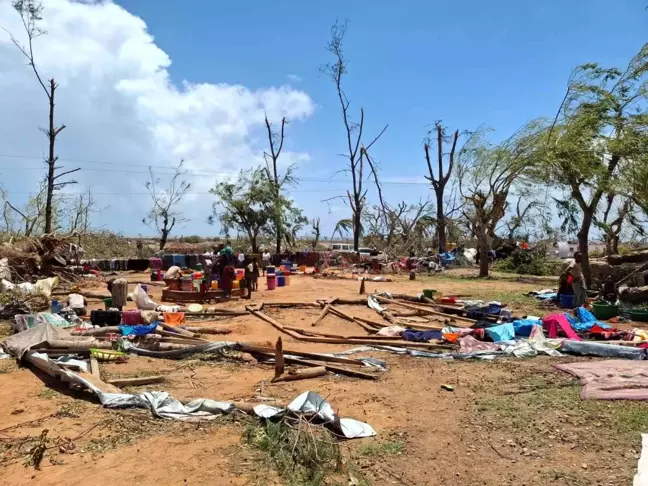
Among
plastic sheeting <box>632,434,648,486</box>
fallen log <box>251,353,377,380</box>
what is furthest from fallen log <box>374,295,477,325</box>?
plastic sheeting <box>632,434,648,486</box>

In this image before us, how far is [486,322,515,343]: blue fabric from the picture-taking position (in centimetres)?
881

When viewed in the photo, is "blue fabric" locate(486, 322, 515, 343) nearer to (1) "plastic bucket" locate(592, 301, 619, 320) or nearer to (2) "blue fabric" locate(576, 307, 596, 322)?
(2) "blue fabric" locate(576, 307, 596, 322)

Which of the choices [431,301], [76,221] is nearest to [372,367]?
[431,301]

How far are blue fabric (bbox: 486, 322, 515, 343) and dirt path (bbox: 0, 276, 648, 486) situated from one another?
3.82 feet

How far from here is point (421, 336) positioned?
9039 millimetres

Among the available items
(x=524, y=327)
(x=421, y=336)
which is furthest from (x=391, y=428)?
(x=524, y=327)

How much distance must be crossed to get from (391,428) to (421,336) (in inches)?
161

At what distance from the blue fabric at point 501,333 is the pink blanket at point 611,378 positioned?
5.19 ft

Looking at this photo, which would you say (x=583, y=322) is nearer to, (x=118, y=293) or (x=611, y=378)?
(x=611, y=378)

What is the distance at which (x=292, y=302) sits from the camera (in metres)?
13.4

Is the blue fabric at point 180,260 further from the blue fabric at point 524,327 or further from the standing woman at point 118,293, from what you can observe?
the blue fabric at point 524,327

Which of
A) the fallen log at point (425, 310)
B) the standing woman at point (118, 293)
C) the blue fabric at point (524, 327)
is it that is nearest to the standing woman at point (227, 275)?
the standing woman at point (118, 293)

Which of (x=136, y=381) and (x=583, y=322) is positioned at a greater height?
(x=583, y=322)

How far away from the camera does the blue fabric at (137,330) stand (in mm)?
8852
